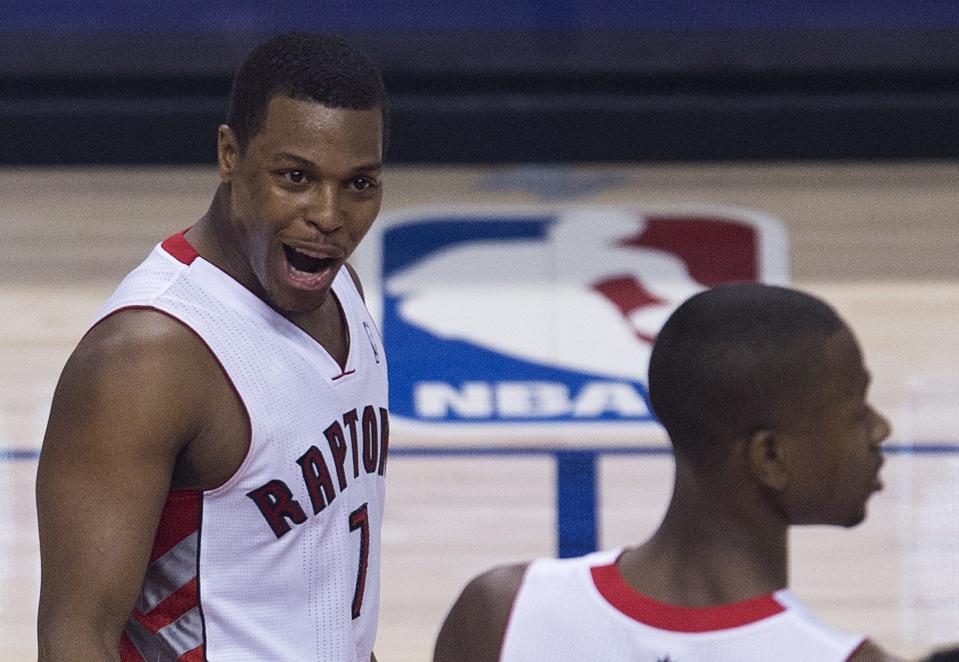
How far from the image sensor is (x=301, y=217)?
186 centimetres

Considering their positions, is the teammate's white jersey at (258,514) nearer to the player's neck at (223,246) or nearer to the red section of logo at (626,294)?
the player's neck at (223,246)

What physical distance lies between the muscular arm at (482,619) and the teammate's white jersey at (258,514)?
0.48 metres

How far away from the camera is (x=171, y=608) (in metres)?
1.89

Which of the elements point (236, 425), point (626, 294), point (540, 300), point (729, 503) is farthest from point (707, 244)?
point (729, 503)

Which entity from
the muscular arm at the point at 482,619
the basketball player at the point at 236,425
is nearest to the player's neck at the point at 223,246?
the basketball player at the point at 236,425

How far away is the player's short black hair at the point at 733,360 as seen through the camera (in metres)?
1.31

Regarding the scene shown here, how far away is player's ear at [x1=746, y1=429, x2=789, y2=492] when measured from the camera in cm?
133

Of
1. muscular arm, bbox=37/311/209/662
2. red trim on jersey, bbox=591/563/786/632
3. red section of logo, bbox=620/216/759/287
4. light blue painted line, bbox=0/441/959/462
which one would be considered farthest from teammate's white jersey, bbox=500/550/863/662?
red section of logo, bbox=620/216/759/287

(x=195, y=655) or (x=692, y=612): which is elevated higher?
(x=692, y=612)

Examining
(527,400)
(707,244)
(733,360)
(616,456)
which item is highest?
(733,360)

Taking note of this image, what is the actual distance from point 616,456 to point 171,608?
261cm

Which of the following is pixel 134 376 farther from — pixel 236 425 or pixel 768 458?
pixel 768 458

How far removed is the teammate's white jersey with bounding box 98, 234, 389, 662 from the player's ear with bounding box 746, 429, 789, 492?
716mm

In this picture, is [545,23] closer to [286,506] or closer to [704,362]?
[286,506]
